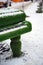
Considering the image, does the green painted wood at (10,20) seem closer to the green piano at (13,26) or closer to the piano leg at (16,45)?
the green piano at (13,26)

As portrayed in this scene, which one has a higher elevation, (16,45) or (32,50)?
(16,45)

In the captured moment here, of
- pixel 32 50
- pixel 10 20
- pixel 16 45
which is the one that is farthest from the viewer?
pixel 32 50

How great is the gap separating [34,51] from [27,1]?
7.29 metres

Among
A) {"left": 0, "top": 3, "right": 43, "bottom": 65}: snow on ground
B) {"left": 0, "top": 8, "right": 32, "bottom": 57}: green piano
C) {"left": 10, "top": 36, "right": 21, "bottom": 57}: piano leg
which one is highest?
{"left": 0, "top": 8, "right": 32, "bottom": 57}: green piano

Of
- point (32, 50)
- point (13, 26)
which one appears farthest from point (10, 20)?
point (32, 50)

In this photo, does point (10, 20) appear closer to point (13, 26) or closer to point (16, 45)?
point (13, 26)

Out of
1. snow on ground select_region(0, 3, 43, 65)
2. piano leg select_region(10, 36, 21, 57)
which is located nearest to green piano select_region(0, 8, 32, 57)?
piano leg select_region(10, 36, 21, 57)

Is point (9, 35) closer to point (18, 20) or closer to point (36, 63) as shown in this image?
point (18, 20)

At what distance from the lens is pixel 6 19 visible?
7.45 ft

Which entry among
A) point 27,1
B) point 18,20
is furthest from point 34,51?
point 27,1

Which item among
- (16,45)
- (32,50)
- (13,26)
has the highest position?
(13,26)

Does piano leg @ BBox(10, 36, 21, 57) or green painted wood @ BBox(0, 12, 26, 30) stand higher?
green painted wood @ BBox(0, 12, 26, 30)

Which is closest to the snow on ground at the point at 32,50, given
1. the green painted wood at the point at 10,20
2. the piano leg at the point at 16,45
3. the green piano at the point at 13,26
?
the piano leg at the point at 16,45

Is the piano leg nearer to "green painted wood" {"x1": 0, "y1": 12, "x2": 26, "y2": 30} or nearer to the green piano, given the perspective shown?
the green piano
